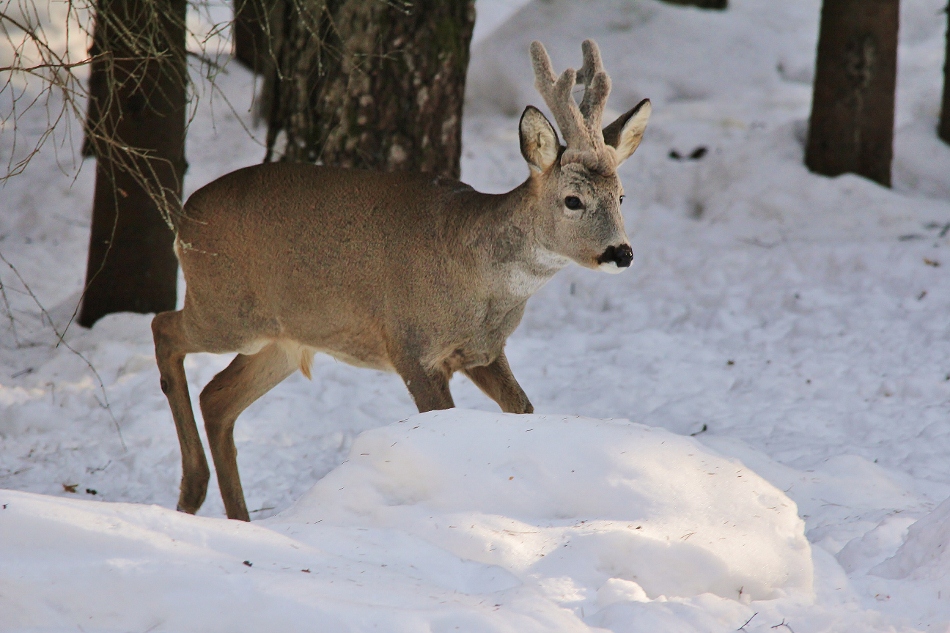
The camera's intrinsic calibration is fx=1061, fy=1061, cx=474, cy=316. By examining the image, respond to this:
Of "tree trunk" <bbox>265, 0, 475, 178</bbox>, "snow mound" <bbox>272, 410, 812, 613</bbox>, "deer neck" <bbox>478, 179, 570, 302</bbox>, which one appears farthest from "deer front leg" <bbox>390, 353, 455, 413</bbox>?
"tree trunk" <bbox>265, 0, 475, 178</bbox>

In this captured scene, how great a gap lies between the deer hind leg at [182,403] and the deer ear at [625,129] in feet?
7.70

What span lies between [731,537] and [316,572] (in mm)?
1370

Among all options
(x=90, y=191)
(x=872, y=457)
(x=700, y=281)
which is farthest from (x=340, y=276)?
(x=90, y=191)

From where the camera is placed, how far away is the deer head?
448cm

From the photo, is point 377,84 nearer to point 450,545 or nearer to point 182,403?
point 182,403

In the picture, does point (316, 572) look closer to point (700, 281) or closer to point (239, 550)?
point (239, 550)

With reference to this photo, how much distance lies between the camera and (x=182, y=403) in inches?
216

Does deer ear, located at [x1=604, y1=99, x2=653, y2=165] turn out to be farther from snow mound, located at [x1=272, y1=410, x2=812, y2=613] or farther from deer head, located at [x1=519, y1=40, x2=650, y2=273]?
snow mound, located at [x1=272, y1=410, x2=812, y2=613]

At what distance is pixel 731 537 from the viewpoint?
346 centimetres

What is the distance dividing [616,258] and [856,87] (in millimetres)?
5221

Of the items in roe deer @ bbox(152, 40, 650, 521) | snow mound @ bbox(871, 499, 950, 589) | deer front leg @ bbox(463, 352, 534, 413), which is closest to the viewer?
snow mound @ bbox(871, 499, 950, 589)

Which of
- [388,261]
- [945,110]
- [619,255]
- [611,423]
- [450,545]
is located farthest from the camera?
[945,110]

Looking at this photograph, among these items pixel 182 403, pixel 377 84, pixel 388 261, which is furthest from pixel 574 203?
pixel 377 84

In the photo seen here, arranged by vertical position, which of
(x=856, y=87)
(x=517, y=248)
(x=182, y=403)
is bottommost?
(x=182, y=403)
